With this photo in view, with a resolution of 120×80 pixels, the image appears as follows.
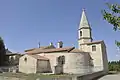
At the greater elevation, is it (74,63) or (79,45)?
(79,45)

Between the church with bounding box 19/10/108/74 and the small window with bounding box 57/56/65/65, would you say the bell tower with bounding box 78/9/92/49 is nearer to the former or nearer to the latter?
the church with bounding box 19/10/108/74

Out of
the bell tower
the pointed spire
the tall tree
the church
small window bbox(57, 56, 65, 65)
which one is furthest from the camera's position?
the tall tree

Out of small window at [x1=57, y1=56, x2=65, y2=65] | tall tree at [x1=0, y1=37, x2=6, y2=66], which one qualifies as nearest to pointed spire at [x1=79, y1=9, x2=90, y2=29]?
small window at [x1=57, y1=56, x2=65, y2=65]

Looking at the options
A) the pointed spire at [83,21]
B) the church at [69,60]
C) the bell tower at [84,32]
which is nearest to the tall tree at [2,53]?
the church at [69,60]

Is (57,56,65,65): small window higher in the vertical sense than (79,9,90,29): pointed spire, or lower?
lower

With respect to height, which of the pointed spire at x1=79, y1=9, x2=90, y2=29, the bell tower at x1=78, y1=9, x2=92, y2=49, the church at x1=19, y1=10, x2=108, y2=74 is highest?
the pointed spire at x1=79, y1=9, x2=90, y2=29

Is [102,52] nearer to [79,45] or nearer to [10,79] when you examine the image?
[79,45]

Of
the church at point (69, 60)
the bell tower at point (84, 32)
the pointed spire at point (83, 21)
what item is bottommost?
the church at point (69, 60)

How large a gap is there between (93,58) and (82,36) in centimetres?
814

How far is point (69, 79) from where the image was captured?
746 inches

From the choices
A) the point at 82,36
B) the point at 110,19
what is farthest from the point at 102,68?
the point at 110,19

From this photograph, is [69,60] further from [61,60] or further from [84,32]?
[84,32]

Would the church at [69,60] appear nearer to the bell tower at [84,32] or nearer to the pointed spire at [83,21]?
the bell tower at [84,32]

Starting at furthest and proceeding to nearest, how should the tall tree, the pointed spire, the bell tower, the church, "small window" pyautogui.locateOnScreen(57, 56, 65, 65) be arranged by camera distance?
the tall tree
the pointed spire
the bell tower
"small window" pyautogui.locateOnScreen(57, 56, 65, 65)
the church
